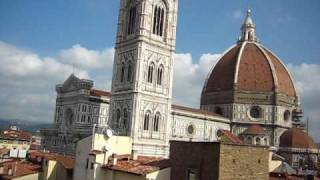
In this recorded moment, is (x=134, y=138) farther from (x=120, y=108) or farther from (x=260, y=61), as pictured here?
(x=260, y=61)

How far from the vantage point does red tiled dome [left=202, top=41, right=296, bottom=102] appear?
200ft

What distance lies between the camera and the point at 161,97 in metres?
45.4

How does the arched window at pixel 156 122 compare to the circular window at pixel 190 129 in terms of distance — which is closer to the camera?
the arched window at pixel 156 122

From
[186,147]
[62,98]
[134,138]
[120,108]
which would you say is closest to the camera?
[186,147]

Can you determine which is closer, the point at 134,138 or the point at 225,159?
the point at 225,159

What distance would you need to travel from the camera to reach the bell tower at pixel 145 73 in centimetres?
4328

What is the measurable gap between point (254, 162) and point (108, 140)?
9.43 m

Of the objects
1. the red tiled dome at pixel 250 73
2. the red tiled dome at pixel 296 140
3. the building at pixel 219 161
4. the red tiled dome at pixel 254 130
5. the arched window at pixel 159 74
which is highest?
the red tiled dome at pixel 250 73

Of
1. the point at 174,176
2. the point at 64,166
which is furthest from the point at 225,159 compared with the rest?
the point at 64,166

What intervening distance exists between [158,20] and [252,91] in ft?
65.4

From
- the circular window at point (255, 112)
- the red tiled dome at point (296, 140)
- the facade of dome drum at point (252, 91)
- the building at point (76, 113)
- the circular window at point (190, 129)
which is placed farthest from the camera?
the circular window at point (255, 112)

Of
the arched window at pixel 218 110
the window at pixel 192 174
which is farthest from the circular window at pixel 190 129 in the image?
the window at pixel 192 174

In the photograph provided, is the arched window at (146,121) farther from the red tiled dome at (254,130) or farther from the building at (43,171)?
the building at (43,171)

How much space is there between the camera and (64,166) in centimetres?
2544
